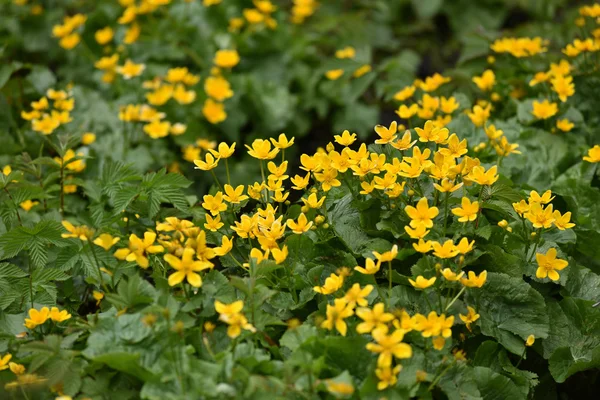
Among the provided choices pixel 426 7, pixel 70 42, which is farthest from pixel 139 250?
pixel 426 7

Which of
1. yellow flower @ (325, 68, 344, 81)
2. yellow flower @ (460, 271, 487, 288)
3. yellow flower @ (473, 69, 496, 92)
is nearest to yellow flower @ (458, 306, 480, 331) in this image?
yellow flower @ (460, 271, 487, 288)

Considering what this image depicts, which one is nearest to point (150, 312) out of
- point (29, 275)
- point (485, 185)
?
point (29, 275)

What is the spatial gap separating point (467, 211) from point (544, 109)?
1.18m

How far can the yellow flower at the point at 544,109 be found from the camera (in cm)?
304

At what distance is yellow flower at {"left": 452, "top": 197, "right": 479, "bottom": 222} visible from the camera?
2.09m

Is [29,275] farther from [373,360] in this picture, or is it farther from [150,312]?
[373,360]

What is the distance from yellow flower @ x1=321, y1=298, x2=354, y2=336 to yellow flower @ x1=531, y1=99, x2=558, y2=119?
5.30ft

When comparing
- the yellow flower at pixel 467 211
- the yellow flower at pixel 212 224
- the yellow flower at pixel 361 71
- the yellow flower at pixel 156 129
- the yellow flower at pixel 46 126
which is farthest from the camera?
the yellow flower at pixel 361 71

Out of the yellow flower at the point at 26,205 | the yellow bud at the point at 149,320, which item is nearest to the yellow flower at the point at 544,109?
the yellow bud at the point at 149,320

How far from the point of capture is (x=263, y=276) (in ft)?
6.88

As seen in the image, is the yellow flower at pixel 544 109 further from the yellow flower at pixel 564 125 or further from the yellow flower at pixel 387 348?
the yellow flower at pixel 387 348

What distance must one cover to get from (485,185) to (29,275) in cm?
151

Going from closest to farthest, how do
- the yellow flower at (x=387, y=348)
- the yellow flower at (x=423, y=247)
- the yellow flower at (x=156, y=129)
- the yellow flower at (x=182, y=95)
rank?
the yellow flower at (x=387, y=348) < the yellow flower at (x=423, y=247) < the yellow flower at (x=156, y=129) < the yellow flower at (x=182, y=95)

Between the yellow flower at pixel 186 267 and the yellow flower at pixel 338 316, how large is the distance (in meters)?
0.35
